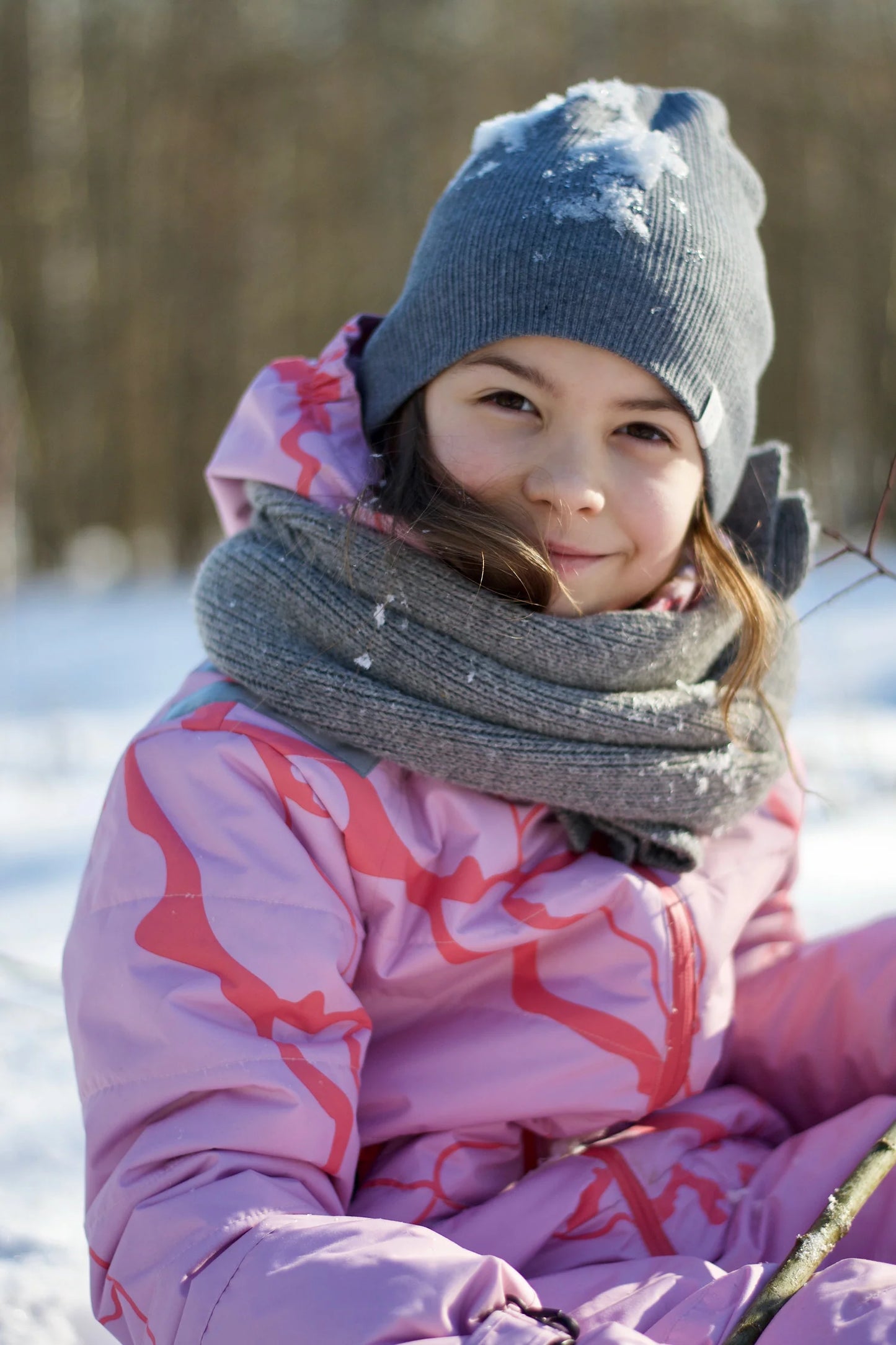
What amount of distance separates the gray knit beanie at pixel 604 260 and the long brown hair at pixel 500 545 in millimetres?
65

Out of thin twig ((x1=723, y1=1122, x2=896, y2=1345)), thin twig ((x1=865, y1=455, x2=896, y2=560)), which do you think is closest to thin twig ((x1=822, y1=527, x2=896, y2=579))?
thin twig ((x1=865, y1=455, x2=896, y2=560))

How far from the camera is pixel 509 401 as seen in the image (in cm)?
135

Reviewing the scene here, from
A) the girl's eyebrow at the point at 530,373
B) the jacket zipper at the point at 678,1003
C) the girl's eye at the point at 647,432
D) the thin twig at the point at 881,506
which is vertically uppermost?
the girl's eyebrow at the point at 530,373

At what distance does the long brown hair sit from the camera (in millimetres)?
1274

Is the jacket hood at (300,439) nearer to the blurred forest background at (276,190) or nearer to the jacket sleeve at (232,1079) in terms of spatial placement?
the jacket sleeve at (232,1079)

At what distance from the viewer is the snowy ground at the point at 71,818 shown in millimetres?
1324

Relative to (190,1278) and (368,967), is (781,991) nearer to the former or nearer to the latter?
(368,967)

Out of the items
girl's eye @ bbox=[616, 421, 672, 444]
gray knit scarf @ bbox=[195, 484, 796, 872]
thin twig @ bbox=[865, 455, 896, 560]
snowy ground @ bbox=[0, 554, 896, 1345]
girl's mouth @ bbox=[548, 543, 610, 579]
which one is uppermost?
girl's eye @ bbox=[616, 421, 672, 444]

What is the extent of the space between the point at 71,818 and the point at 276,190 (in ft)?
30.3

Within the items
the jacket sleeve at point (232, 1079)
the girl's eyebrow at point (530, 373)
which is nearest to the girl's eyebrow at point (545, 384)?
the girl's eyebrow at point (530, 373)

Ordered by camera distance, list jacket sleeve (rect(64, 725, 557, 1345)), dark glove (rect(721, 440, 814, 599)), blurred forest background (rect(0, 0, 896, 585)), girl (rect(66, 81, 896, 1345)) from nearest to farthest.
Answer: jacket sleeve (rect(64, 725, 557, 1345)) < girl (rect(66, 81, 896, 1345)) < dark glove (rect(721, 440, 814, 599)) < blurred forest background (rect(0, 0, 896, 585))

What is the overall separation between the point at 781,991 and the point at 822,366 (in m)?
12.1

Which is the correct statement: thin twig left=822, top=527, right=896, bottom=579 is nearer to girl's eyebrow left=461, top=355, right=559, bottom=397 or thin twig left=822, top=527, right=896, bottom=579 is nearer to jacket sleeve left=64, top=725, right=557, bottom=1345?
girl's eyebrow left=461, top=355, right=559, bottom=397

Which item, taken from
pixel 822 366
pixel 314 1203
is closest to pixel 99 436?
pixel 822 366
